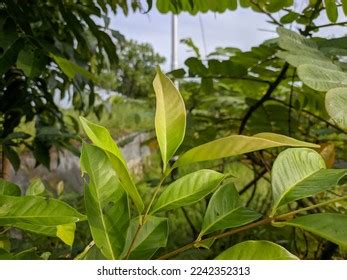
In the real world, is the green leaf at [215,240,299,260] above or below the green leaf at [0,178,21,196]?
below

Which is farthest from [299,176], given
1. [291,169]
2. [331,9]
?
[331,9]

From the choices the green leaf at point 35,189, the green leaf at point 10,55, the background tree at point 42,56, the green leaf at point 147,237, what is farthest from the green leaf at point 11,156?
the green leaf at point 147,237

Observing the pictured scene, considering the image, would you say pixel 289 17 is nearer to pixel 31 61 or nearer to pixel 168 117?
pixel 31 61

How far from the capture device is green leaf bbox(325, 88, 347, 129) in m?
0.41

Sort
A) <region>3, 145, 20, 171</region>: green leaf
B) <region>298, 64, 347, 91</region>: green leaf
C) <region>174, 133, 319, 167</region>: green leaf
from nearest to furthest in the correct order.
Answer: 1. <region>174, 133, 319, 167</region>: green leaf
2. <region>298, 64, 347, 91</region>: green leaf
3. <region>3, 145, 20, 171</region>: green leaf

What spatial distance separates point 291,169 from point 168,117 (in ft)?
0.34

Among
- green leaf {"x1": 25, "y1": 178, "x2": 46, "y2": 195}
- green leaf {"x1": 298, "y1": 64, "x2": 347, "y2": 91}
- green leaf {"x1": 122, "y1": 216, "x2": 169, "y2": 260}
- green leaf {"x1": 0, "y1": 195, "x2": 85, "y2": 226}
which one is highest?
green leaf {"x1": 298, "y1": 64, "x2": 347, "y2": 91}

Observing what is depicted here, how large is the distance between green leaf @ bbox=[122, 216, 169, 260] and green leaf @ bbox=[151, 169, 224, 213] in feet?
0.06

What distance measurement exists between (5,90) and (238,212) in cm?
104

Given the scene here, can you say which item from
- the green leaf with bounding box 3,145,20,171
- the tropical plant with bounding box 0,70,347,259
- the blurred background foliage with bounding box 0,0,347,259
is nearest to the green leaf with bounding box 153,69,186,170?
the tropical plant with bounding box 0,70,347,259

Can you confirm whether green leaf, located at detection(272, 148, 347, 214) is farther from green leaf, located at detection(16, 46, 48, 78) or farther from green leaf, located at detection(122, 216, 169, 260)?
green leaf, located at detection(16, 46, 48, 78)

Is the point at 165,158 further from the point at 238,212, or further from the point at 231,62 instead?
the point at 231,62

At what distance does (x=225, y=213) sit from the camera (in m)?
0.39

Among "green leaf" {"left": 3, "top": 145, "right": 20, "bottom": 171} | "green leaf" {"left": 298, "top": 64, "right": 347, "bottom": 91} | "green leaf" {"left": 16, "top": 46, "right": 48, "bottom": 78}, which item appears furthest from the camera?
"green leaf" {"left": 3, "top": 145, "right": 20, "bottom": 171}
